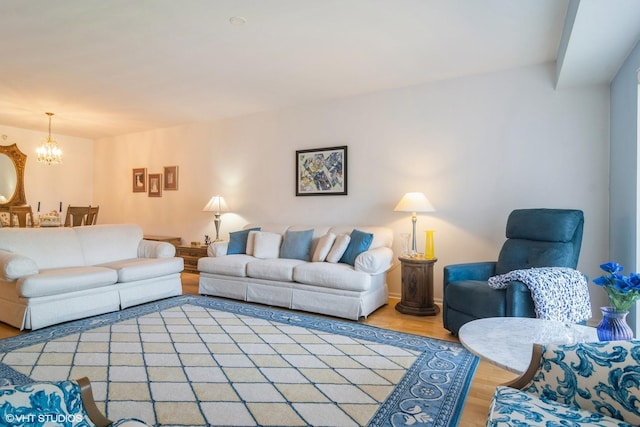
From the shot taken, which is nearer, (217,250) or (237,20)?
(237,20)

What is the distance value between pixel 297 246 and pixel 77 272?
2.24 metres

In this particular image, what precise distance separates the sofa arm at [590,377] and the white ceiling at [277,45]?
6.54ft

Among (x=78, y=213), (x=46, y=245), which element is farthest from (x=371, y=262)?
(x=78, y=213)

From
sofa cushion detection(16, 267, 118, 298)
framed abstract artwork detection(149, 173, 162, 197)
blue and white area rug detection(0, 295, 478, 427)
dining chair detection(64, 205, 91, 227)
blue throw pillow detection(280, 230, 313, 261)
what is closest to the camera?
blue and white area rug detection(0, 295, 478, 427)

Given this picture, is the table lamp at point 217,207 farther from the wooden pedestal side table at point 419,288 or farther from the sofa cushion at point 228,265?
the wooden pedestal side table at point 419,288

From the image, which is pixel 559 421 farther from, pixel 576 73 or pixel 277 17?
pixel 576 73

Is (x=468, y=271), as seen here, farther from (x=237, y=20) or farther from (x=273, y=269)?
(x=237, y=20)

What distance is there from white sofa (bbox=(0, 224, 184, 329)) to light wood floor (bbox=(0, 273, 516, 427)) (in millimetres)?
277

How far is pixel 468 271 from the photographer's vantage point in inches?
128

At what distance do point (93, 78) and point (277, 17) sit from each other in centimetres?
256

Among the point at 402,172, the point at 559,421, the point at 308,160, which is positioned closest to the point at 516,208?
the point at 402,172

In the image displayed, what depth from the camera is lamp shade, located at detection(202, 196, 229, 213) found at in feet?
18.0

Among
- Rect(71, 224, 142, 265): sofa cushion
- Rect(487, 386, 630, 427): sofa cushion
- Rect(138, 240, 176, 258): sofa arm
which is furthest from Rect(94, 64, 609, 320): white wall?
Rect(487, 386, 630, 427): sofa cushion

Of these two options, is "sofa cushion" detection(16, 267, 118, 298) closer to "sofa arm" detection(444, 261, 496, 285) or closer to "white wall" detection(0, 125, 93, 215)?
"sofa arm" detection(444, 261, 496, 285)
